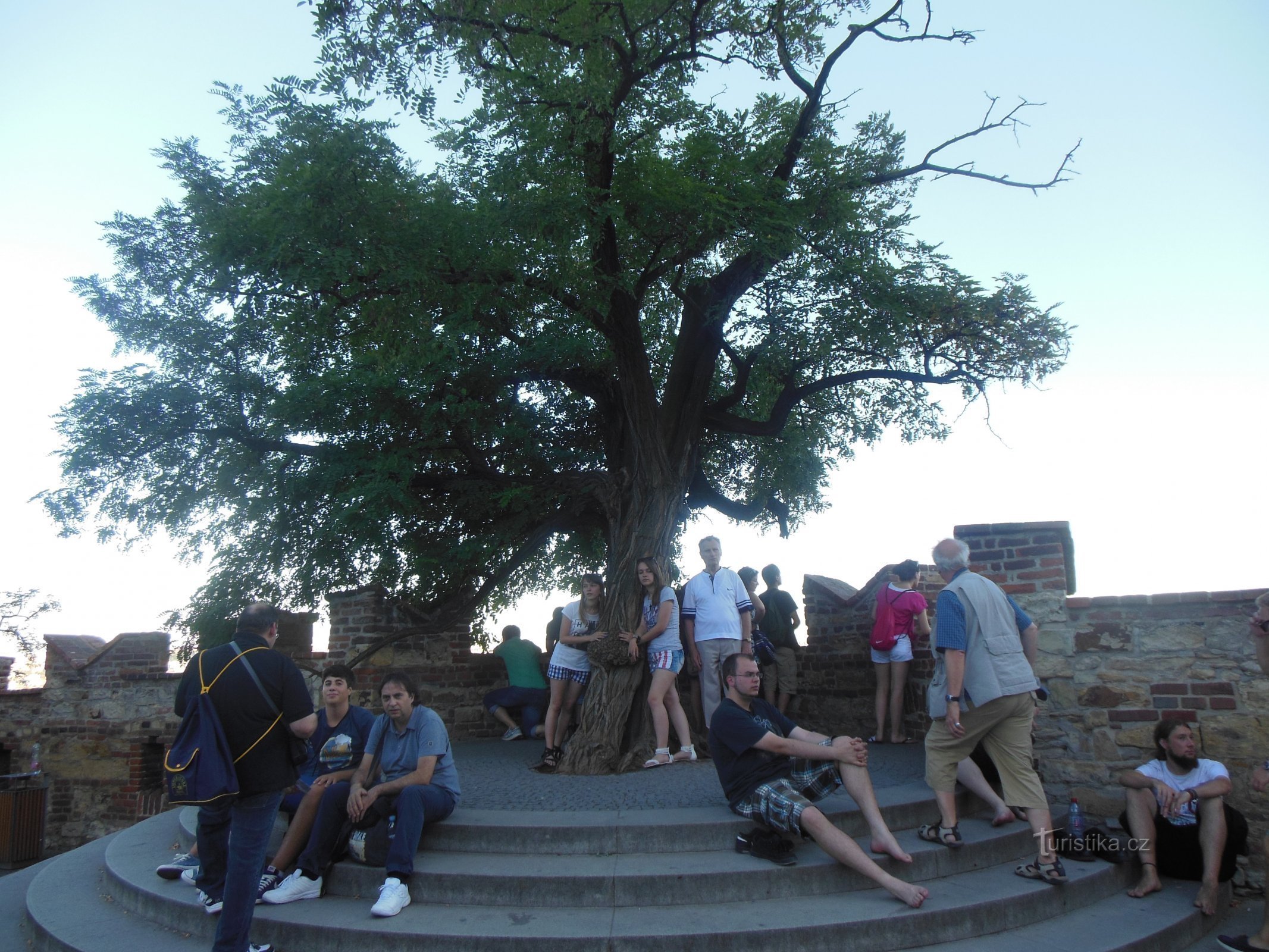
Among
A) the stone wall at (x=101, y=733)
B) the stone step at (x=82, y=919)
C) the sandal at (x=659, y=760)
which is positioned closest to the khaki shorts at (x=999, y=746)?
the sandal at (x=659, y=760)

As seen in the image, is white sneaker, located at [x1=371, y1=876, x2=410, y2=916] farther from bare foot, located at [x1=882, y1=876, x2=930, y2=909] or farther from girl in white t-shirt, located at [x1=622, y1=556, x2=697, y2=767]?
girl in white t-shirt, located at [x1=622, y1=556, x2=697, y2=767]

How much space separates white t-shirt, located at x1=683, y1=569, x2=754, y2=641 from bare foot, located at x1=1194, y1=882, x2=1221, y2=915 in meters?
3.69

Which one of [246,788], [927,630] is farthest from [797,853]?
[927,630]

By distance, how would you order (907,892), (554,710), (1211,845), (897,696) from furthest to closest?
(897,696) < (554,710) < (1211,845) < (907,892)

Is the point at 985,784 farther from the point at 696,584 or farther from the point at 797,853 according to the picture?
the point at 696,584

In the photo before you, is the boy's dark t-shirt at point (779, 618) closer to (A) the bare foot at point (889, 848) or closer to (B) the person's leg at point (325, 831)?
(A) the bare foot at point (889, 848)

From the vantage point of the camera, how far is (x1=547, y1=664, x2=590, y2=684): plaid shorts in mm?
8312

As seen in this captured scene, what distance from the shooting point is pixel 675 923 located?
4332mm

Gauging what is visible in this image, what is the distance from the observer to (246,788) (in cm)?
424

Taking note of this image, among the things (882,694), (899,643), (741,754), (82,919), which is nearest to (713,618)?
(899,643)

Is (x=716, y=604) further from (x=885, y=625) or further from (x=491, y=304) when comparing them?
(x=491, y=304)

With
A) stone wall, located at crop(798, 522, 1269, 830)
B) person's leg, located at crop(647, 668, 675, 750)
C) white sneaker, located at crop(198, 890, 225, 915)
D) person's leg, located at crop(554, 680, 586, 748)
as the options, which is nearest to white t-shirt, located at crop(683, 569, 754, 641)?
person's leg, located at crop(647, 668, 675, 750)

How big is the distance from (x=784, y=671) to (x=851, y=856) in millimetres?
4822

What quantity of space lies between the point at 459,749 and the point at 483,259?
17.5 ft
